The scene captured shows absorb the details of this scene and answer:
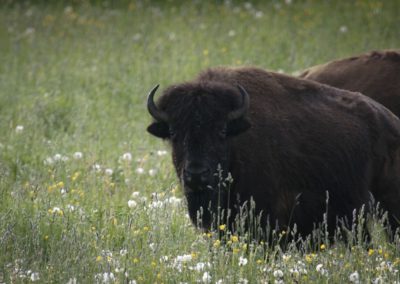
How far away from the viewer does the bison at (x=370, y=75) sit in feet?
32.8

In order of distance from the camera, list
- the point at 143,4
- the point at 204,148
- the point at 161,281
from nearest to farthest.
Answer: the point at 161,281
the point at 204,148
the point at 143,4

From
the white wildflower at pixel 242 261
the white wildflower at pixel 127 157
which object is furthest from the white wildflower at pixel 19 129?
the white wildflower at pixel 242 261

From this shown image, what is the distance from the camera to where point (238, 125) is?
25.6ft

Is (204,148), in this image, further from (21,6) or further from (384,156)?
(21,6)

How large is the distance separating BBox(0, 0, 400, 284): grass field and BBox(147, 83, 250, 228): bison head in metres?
0.39

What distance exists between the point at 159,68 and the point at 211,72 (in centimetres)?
777

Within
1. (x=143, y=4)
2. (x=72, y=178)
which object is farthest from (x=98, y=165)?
(x=143, y=4)

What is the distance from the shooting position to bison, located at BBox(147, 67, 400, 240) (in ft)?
25.3

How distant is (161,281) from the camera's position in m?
6.50

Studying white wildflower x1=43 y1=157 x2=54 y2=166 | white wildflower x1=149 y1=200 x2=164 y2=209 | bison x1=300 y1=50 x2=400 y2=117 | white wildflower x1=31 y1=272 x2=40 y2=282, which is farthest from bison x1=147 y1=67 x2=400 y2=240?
white wildflower x1=43 y1=157 x2=54 y2=166

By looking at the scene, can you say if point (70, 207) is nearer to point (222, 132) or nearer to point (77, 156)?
point (222, 132)

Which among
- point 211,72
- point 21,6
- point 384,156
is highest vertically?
point 211,72

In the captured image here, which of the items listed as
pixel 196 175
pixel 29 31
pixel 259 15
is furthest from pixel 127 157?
pixel 259 15

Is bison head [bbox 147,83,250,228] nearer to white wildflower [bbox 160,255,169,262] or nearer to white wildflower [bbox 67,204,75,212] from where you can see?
white wildflower [bbox 160,255,169,262]
